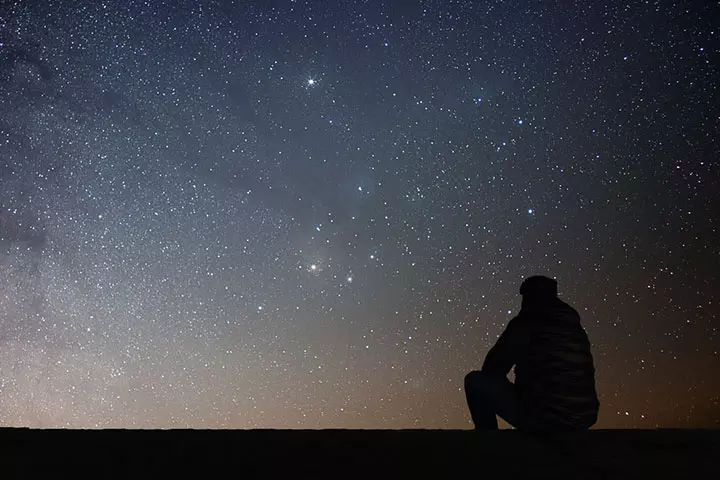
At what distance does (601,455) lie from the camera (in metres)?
1.98

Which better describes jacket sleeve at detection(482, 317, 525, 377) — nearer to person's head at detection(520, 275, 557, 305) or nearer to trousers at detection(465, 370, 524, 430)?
trousers at detection(465, 370, 524, 430)

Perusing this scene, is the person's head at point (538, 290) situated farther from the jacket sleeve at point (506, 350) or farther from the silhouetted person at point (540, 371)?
the jacket sleeve at point (506, 350)

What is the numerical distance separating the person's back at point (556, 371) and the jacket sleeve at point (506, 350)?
29 millimetres

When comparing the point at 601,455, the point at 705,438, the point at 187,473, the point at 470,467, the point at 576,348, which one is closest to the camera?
the point at 187,473

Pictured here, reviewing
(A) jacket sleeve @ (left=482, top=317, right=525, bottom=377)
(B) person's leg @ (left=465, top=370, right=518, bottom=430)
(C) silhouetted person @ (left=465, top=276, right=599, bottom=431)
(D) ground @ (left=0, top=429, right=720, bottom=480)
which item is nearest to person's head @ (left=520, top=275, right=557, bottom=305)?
(C) silhouetted person @ (left=465, top=276, right=599, bottom=431)

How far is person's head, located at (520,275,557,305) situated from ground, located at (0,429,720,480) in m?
1.06

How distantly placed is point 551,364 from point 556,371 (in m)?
0.05

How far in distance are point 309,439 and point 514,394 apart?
1.54 meters

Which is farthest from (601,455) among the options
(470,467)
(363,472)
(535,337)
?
(535,337)

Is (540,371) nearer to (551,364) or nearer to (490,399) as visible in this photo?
(551,364)


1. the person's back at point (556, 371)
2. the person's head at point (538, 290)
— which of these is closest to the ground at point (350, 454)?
the person's back at point (556, 371)

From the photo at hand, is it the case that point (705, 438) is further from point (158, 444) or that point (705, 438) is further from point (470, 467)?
point (158, 444)

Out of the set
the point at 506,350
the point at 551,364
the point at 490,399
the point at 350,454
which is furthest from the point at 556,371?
the point at 350,454

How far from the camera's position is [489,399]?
3.24 meters
